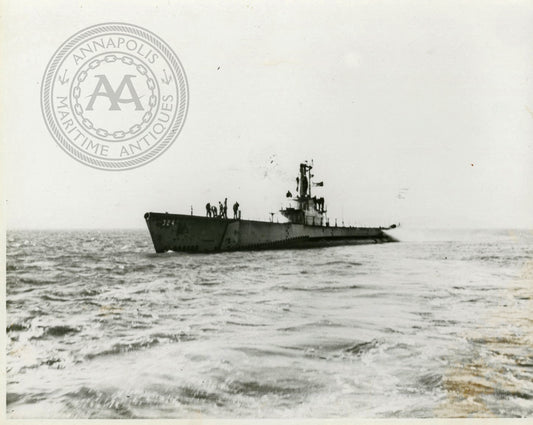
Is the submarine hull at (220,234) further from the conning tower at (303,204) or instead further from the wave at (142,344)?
the wave at (142,344)

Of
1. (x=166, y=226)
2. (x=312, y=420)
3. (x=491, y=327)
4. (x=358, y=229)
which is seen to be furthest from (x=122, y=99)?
(x=358, y=229)

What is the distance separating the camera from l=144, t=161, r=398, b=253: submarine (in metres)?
21.3

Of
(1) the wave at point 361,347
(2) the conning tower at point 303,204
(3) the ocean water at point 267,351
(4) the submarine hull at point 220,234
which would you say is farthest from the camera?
(2) the conning tower at point 303,204

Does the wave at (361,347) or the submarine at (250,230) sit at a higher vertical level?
the submarine at (250,230)

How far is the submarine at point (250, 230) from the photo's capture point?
2128cm

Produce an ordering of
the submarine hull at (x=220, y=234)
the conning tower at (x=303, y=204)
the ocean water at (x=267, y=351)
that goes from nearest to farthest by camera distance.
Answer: the ocean water at (x=267, y=351)
the submarine hull at (x=220, y=234)
the conning tower at (x=303, y=204)

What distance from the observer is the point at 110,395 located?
19.3ft

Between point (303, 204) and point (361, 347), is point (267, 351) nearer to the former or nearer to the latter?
point (361, 347)

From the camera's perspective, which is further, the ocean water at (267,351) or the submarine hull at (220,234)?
the submarine hull at (220,234)

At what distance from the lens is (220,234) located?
22.9m

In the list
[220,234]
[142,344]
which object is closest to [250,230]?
[220,234]

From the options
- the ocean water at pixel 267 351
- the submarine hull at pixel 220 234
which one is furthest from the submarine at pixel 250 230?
the ocean water at pixel 267 351

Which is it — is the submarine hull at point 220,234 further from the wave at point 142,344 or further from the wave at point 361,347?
the wave at point 361,347

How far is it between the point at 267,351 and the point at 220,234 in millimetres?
16218
